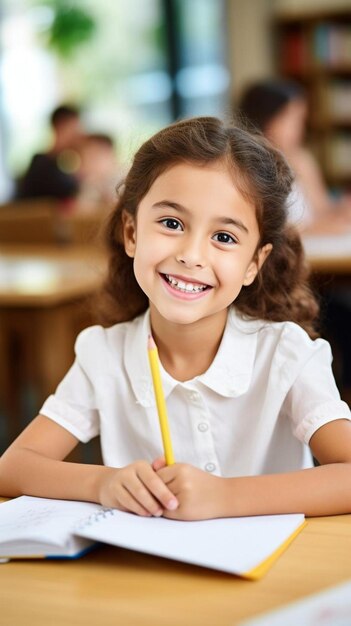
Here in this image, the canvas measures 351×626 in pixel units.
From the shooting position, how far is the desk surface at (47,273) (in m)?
2.88

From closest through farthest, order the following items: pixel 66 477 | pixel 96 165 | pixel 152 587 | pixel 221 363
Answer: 1. pixel 152 587
2. pixel 66 477
3. pixel 221 363
4. pixel 96 165

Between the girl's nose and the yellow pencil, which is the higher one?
the girl's nose

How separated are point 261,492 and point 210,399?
0.94ft

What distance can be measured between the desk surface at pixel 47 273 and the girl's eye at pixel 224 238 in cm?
122

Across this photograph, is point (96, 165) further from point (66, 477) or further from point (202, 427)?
point (66, 477)

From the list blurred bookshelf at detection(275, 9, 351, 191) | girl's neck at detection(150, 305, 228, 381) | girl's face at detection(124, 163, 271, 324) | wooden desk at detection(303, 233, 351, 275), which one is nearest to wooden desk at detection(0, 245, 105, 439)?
wooden desk at detection(303, 233, 351, 275)

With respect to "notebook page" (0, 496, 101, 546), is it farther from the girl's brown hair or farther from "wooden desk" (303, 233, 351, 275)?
"wooden desk" (303, 233, 351, 275)

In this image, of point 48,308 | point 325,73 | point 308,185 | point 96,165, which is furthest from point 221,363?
point 325,73

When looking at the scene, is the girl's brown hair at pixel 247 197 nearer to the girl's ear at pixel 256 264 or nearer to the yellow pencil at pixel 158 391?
the girl's ear at pixel 256 264

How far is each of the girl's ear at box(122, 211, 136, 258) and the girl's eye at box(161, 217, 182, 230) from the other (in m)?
0.14

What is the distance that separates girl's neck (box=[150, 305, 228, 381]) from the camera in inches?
51.8

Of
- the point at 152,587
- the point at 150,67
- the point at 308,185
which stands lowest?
the point at 152,587

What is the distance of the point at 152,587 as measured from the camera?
881mm

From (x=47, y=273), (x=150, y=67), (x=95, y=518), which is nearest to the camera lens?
(x=95, y=518)
